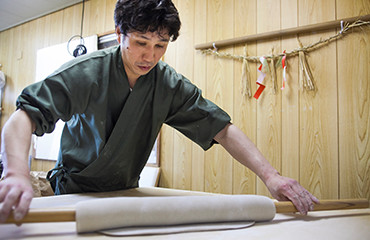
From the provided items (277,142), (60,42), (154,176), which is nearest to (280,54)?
(277,142)

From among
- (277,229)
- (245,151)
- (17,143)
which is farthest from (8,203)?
(245,151)

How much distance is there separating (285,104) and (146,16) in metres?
1.08

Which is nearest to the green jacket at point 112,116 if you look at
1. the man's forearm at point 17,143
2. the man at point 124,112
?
the man at point 124,112

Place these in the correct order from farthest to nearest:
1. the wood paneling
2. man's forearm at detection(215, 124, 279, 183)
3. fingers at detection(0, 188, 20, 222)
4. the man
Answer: the wood paneling < man's forearm at detection(215, 124, 279, 183) < the man < fingers at detection(0, 188, 20, 222)

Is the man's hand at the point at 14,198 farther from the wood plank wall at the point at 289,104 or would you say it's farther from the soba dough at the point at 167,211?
the wood plank wall at the point at 289,104

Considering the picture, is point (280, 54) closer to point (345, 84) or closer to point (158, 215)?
point (345, 84)

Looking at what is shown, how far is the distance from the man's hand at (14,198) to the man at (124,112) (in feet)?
0.47

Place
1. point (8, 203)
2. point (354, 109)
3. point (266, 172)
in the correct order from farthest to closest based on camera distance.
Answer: point (354, 109) < point (266, 172) < point (8, 203)

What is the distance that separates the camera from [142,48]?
0.89m

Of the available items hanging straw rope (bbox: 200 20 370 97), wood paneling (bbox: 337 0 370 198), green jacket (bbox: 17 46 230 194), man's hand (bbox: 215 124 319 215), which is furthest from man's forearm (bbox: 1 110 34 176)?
wood paneling (bbox: 337 0 370 198)

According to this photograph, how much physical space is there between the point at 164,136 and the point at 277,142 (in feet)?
2.93

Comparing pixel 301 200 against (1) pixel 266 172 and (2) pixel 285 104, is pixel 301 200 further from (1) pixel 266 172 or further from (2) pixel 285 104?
(2) pixel 285 104

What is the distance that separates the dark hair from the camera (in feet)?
2.75

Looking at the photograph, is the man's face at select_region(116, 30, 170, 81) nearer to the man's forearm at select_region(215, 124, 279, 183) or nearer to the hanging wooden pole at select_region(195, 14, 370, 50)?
the man's forearm at select_region(215, 124, 279, 183)
